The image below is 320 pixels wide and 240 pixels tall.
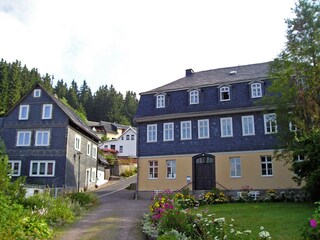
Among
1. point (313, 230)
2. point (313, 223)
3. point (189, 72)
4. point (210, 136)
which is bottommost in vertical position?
point (313, 230)

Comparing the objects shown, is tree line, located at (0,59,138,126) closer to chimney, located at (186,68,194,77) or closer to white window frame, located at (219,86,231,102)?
chimney, located at (186,68,194,77)

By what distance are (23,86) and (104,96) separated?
27082 millimetres

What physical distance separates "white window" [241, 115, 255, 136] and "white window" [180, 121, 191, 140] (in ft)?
13.9

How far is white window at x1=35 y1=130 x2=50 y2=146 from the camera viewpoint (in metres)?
34.2

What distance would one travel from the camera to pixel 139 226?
13539 millimetres

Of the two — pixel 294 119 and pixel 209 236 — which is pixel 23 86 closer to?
pixel 294 119

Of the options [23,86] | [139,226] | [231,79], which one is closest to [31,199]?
[139,226]

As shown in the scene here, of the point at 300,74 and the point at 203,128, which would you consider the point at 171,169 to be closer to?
the point at 203,128

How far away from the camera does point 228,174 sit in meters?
26.6

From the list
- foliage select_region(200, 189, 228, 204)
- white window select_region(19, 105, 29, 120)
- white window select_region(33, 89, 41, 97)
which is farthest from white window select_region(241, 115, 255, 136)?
white window select_region(19, 105, 29, 120)

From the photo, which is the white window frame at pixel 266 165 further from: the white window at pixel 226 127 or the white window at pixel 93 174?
the white window at pixel 93 174

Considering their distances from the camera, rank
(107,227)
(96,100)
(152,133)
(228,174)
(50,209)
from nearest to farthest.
Result: (107,227)
(50,209)
(228,174)
(152,133)
(96,100)

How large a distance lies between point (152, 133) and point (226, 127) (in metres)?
6.14

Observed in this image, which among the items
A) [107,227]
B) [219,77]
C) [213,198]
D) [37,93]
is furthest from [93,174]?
[107,227]
